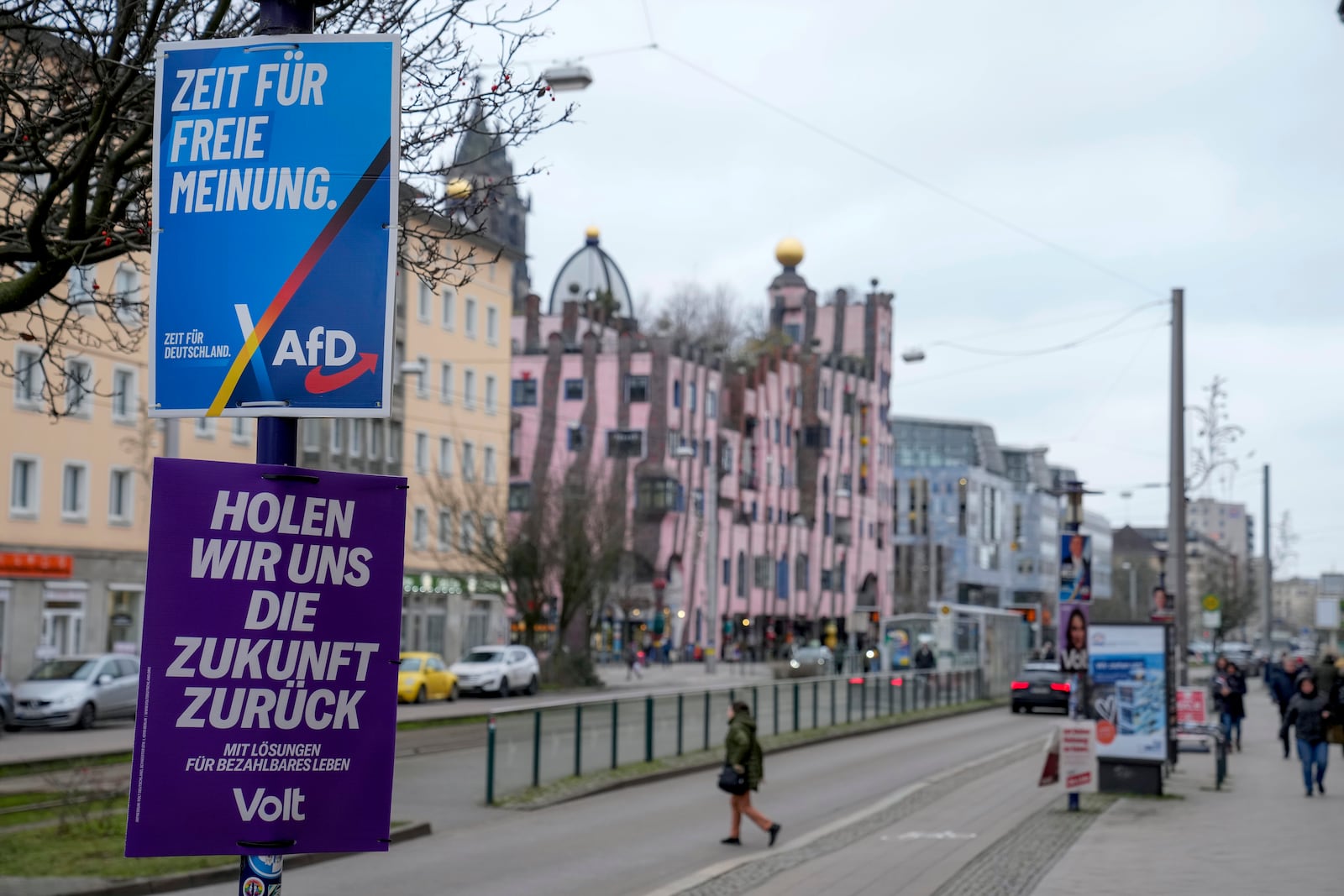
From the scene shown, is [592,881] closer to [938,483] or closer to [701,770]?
[701,770]

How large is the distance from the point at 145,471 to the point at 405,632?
21053 millimetres

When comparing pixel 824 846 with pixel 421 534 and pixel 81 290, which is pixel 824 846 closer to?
pixel 81 290

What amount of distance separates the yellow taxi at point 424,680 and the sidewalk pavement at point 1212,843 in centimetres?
2516

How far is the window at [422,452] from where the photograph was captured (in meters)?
65.3

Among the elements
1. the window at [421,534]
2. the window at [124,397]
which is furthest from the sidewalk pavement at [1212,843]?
the window at [421,534]

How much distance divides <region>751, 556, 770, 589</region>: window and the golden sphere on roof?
28291mm

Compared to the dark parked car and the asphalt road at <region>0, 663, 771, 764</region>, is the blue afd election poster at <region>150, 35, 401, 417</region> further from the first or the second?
the dark parked car

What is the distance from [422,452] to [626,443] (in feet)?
74.9

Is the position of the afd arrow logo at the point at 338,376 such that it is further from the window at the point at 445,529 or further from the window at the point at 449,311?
the window at the point at 449,311

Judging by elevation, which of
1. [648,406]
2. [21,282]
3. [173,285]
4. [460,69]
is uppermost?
[648,406]

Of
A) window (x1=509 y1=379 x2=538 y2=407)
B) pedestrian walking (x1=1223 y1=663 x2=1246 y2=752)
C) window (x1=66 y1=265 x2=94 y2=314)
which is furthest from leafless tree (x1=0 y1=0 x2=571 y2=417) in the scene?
window (x1=509 y1=379 x2=538 y2=407)

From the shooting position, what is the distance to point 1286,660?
1214 inches

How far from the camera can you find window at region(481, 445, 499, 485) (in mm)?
70438

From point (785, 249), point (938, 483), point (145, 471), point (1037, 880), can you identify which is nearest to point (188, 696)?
point (1037, 880)
